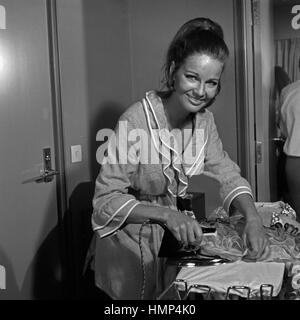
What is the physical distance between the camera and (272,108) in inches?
96.8

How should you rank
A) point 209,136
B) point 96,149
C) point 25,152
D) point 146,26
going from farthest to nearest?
point 146,26, point 96,149, point 25,152, point 209,136

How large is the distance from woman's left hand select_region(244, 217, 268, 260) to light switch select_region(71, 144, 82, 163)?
1200 millimetres

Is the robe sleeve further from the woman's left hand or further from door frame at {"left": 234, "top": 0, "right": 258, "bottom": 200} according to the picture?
door frame at {"left": 234, "top": 0, "right": 258, "bottom": 200}

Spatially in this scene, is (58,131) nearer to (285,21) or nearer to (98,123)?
(98,123)

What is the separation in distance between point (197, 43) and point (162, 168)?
385 mm

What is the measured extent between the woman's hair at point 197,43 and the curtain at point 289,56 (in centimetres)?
113

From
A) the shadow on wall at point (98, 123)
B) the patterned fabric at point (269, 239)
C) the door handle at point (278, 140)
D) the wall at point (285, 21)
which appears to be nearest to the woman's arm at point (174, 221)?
the patterned fabric at point (269, 239)

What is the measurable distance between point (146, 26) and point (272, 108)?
884mm

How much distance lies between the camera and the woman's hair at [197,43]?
128 centimetres

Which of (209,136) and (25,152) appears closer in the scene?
(209,136)

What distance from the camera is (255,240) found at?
45.8 inches

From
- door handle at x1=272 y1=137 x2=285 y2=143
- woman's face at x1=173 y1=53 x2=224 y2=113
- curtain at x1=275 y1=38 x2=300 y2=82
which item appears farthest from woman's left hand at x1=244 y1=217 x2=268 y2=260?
curtain at x1=275 y1=38 x2=300 y2=82
